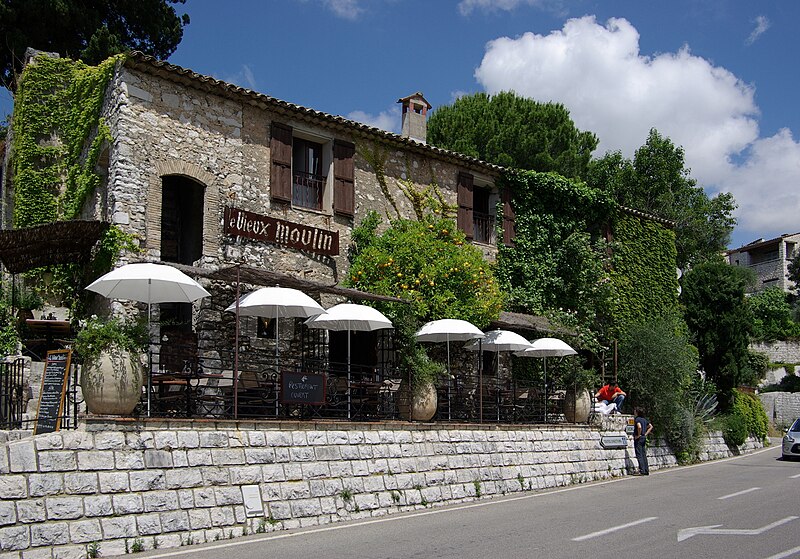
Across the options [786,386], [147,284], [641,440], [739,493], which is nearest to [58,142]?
[147,284]

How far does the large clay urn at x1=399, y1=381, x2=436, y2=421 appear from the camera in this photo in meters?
15.7

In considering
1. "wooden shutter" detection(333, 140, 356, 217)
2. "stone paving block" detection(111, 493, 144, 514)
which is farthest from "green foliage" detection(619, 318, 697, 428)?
"stone paving block" detection(111, 493, 144, 514)

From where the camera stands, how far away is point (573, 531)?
36.1 feet

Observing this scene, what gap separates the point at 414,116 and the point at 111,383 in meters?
16.9

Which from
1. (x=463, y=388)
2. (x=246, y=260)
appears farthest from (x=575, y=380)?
(x=246, y=260)

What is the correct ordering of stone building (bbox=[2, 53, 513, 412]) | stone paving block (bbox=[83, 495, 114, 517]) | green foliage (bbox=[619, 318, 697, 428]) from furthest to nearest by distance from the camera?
green foliage (bbox=[619, 318, 697, 428])
stone building (bbox=[2, 53, 513, 412])
stone paving block (bbox=[83, 495, 114, 517])

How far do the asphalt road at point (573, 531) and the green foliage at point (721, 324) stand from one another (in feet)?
43.1

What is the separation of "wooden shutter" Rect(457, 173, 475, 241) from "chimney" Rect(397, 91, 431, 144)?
2.92 metres

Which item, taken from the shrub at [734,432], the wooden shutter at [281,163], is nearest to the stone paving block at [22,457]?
the wooden shutter at [281,163]

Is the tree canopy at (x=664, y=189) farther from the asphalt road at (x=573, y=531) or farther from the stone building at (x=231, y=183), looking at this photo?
the asphalt road at (x=573, y=531)

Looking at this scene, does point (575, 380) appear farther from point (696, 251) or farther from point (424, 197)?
point (696, 251)

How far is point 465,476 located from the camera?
15.5 metres

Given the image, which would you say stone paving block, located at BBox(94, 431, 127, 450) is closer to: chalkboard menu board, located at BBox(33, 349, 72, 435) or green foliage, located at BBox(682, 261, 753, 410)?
chalkboard menu board, located at BBox(33, 349, 72, 435)

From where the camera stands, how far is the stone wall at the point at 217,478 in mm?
9352
